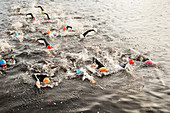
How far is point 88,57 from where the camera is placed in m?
6.30

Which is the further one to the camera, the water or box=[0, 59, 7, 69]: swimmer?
box=[0, 59, 7, 69]: swimmer

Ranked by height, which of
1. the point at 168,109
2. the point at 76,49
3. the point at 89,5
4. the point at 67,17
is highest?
the point at 89,5

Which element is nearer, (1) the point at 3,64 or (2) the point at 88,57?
(1) the point at 3,64

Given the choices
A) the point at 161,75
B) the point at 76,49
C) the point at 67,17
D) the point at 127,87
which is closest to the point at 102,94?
the point at 127,87

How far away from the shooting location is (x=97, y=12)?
502 inches

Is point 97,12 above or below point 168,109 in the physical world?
above

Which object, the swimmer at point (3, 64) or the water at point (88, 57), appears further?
the swimmer at point (3, 64)

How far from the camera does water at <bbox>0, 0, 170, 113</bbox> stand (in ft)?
12.7

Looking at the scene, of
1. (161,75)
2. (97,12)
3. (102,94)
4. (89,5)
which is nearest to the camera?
(102,94)

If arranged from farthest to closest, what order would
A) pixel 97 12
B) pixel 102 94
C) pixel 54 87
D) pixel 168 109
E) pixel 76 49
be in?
pixel 97 12
pixel 76 49
pixel 54 87
pixel 102 94
pixel 168 109

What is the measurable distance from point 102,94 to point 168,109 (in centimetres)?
166

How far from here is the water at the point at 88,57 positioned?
388cm

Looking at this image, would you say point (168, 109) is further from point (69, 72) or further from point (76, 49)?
point (76, 49)

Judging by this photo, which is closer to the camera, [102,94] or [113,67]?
[102,94]
